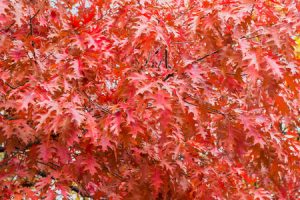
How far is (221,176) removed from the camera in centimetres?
353

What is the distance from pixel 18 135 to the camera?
321 cm

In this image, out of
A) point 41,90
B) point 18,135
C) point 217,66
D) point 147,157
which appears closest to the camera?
point 41,90

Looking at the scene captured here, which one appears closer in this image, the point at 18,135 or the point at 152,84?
the point at 152,84

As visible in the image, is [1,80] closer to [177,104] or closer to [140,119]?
[140,119]

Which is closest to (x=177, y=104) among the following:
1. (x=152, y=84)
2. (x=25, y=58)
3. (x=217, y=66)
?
(x=152, y=84)

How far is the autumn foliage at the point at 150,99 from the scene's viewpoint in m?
2.65

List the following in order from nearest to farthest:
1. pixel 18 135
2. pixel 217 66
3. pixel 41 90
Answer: pixel 41 90
pixel 217 66
pixel 18 135

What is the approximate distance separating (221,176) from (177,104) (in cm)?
107

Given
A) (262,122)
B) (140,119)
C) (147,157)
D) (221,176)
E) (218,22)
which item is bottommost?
(221,176)

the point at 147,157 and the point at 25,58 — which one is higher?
the point at 25,58

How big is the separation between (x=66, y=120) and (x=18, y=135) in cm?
77

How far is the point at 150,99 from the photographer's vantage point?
283 cm

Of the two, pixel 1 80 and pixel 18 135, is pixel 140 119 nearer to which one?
pixel 18 135

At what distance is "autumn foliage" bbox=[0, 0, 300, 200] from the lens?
2.65 meters
